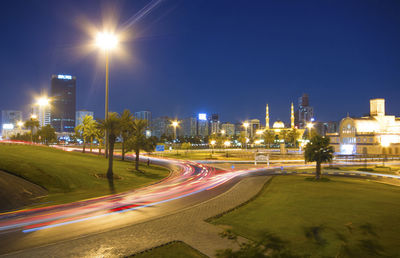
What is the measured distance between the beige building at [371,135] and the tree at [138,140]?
74.3 m

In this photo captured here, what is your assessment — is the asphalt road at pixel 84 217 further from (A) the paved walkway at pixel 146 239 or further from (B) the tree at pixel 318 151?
(B) the tree at pixel 318 151

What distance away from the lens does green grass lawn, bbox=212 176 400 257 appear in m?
9.86

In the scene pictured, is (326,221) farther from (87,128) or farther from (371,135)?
(371,135)

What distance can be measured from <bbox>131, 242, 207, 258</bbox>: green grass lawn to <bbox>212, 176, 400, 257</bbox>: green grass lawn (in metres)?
2.88

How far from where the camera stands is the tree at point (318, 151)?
28.4 meters

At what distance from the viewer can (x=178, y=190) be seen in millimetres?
22297

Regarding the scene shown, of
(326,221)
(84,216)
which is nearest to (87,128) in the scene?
(84,216)

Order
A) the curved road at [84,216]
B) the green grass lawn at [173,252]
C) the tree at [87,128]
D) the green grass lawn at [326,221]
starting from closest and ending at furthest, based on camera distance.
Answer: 1. the green grass lawn at [173,252]
2. the green grass lawn at [326,221]
3. the curved road at [84,216]
4. the tree at [87,128]

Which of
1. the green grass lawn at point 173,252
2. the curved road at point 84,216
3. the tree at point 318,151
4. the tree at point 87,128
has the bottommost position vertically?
the curved road at point 84,216

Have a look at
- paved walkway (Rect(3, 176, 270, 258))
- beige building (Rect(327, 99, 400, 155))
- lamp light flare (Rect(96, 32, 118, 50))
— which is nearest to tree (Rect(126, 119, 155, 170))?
lamp light flare (Rect(96, 32, 118, 50))

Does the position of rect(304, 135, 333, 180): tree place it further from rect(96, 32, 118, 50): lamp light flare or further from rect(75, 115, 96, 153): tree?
rect(75, 115, 96, 153): tree

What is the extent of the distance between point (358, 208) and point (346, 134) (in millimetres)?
83610

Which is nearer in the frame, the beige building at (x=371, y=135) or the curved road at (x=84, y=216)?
the curved road at (x=84, y=216)

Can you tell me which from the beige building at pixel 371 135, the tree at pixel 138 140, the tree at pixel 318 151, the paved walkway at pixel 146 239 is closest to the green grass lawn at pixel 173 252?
the paved walkway at pixel 146 239
